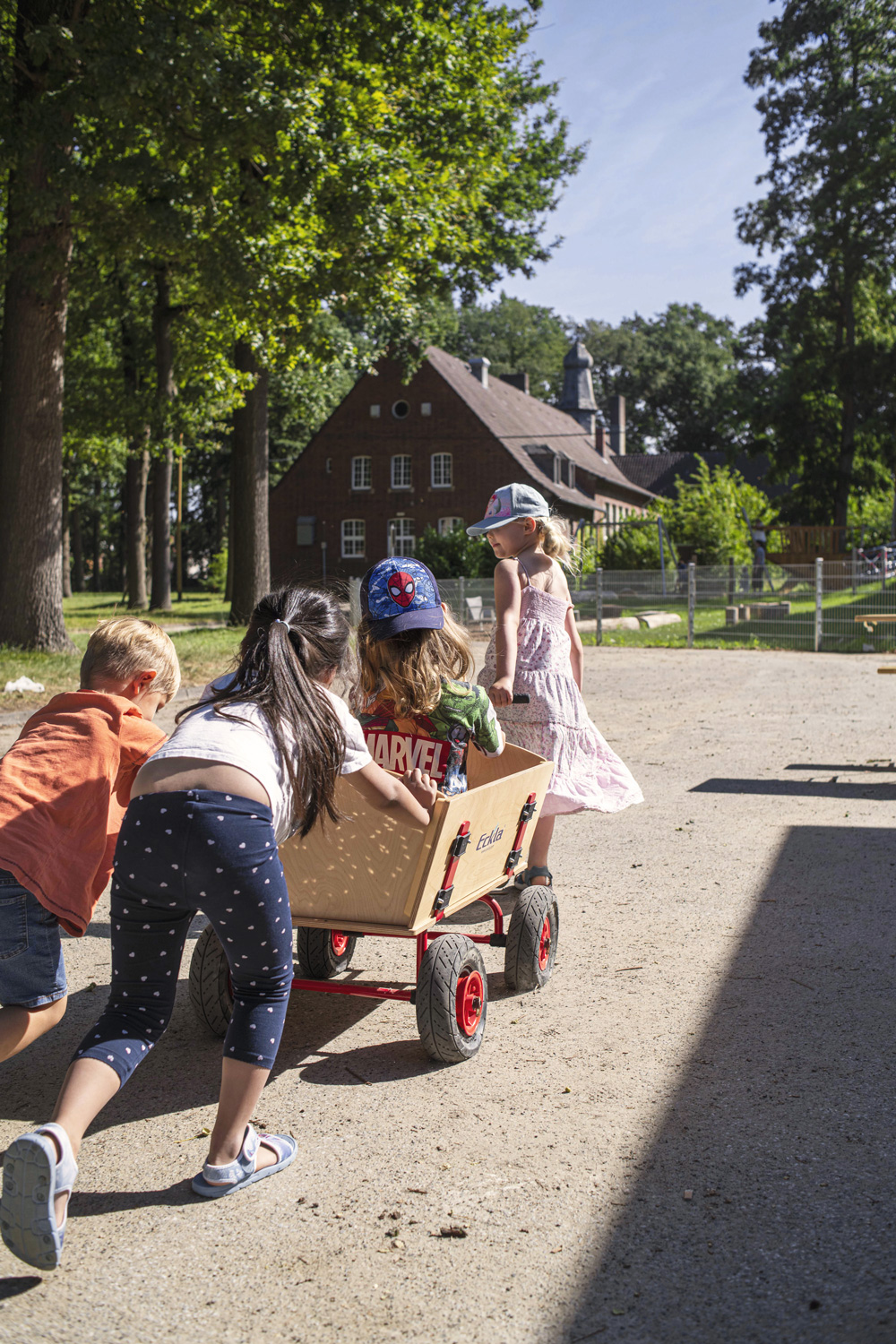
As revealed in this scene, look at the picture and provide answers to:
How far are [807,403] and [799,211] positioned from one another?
6398mm

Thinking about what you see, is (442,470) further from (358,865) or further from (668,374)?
(358,865)

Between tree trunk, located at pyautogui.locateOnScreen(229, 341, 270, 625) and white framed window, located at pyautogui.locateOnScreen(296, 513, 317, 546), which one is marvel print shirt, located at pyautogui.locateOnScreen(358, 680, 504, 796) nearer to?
tree trunk, located at pyautogui.locateOnScreen(229, 341, 270, 625)

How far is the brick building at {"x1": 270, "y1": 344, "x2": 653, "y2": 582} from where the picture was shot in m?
51.0

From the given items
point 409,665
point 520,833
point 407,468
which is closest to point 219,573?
point 407,468

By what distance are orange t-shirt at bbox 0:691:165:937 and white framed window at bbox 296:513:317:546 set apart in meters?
52.1

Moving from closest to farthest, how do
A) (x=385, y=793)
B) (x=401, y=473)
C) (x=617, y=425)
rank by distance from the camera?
1. (x=385, y=793)
2. (x=401, y=473)
3. (x=617, y=425)

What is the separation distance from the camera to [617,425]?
82.9 m

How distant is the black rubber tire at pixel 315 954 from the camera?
14.0 feet

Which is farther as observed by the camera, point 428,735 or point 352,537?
point 352,537

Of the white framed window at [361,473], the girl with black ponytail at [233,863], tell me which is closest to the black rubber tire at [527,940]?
the girl with black ponytail at [233,863]

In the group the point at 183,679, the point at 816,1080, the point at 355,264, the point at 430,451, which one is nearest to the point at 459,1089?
the point at 816,1080

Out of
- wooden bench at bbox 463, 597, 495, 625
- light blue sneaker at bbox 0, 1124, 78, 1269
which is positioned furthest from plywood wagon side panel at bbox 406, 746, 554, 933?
A: wooden bench at bbox 463, 597, 495, 625

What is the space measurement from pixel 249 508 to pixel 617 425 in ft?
211

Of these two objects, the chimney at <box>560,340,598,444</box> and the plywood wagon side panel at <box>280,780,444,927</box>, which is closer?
the plywood wagon side panel at <box>280,780,444,927</box>
